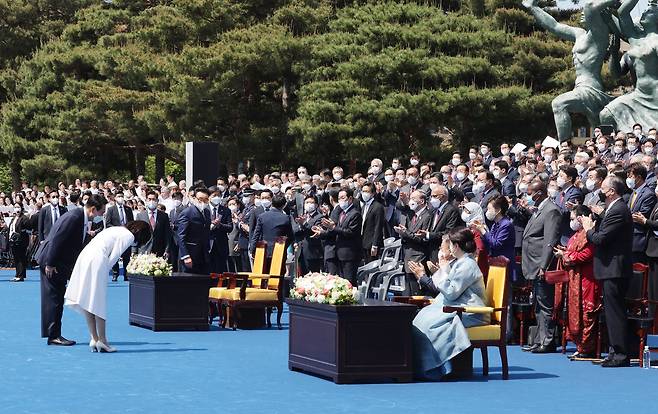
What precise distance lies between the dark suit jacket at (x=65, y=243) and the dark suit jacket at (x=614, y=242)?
608cm

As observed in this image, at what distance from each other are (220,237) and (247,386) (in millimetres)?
9203

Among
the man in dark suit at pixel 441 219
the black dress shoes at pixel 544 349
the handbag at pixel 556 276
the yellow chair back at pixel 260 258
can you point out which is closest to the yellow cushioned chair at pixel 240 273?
the yellow chair back at pixel 260 258

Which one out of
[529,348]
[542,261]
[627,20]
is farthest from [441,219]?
[627,20]

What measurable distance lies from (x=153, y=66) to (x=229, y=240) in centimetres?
1919

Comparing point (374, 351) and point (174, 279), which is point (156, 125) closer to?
point (174, 279)

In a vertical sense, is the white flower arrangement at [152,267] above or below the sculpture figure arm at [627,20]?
below

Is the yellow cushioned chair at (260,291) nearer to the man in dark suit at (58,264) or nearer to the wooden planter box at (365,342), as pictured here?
the man in dark suit at (58,264)

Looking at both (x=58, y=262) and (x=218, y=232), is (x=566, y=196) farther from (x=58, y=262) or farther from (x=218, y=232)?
→ (x=218, y=232)

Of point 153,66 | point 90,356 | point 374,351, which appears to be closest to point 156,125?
point 153,66

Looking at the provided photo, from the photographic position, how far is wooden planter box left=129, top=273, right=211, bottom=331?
674 inches

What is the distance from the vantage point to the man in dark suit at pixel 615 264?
43.7 ft

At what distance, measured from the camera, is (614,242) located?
1337 centimetres

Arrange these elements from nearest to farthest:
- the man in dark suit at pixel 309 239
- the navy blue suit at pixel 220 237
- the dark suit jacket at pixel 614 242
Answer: the dark suit jacket at pixel 614 242 → the man in dark suit at pixel 309 239 → the navy blue suit at pixel 220 237

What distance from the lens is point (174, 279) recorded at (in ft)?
56.2
